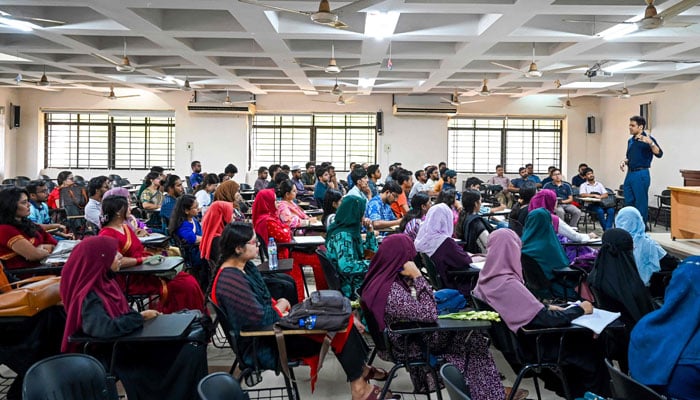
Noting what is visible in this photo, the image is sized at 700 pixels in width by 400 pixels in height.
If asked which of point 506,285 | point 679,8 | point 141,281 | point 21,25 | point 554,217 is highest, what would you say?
point 21,25

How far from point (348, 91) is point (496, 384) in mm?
11483

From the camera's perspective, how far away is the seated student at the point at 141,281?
4.11 meters

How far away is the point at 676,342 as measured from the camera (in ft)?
6.98

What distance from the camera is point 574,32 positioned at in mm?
7500

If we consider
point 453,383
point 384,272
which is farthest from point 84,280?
point 453,383

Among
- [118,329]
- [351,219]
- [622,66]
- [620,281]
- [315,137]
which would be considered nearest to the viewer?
[118,329]

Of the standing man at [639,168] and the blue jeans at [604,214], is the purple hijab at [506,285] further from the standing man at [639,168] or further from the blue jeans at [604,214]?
the blue jeans at [604,214]

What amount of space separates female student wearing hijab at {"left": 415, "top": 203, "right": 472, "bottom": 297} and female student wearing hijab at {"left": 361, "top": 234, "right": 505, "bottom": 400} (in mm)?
1051

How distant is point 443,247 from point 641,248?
1475mm

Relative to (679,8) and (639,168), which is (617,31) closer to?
(639,168)

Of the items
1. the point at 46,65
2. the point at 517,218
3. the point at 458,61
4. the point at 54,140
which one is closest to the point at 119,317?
the point at 517,218

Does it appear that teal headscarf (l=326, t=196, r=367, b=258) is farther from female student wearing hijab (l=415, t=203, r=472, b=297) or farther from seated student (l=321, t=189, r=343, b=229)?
seated student (l=321, t=189, r=343, b=229)

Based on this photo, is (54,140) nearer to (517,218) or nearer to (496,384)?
(517,218)

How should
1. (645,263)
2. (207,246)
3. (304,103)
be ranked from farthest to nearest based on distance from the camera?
(304,103) < (207,246) < (645,263)
